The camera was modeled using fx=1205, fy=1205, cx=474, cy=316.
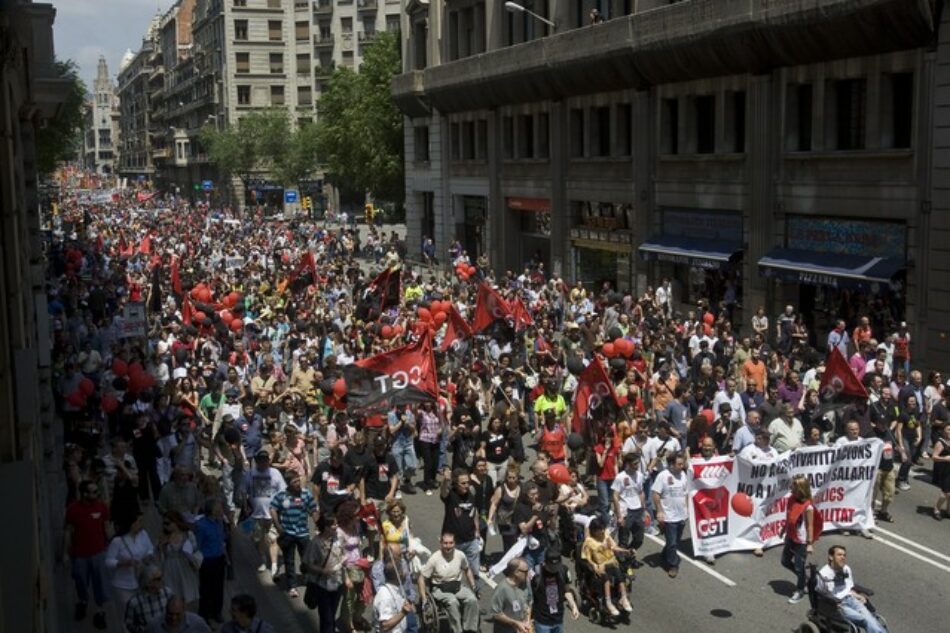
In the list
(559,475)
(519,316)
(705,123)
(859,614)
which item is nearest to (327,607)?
(559,475)

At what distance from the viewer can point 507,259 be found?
47.2 meters

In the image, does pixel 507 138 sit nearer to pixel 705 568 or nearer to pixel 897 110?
pixel 897 110

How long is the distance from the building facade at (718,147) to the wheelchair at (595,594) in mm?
15077

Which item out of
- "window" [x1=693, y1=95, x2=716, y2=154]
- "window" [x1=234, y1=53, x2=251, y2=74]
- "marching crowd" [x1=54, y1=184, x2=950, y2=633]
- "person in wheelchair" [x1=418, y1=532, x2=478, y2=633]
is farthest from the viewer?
"window" [x1=234, y1=53, x2=251, y2=74]

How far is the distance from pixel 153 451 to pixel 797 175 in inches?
722

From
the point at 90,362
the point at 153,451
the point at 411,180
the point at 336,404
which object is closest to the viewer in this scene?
the point at 153,451

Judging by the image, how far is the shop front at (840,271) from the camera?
2667cm

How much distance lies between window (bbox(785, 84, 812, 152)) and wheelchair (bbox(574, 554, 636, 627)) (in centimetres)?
1929

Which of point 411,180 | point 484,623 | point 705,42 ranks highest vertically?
point 705,42

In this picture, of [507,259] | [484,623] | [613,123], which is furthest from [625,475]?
[507,259]

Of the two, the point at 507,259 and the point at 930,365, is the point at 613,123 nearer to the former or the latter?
the point at 507,259

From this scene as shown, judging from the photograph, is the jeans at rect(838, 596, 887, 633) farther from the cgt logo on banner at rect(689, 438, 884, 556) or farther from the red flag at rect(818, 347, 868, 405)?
the red flag at rect(818, 347, 868, 405)

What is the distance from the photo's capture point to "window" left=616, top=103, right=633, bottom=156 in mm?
38156

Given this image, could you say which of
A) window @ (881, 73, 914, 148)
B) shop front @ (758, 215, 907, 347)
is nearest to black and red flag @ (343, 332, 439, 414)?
shop front @ (758, 215, 907, 347)
